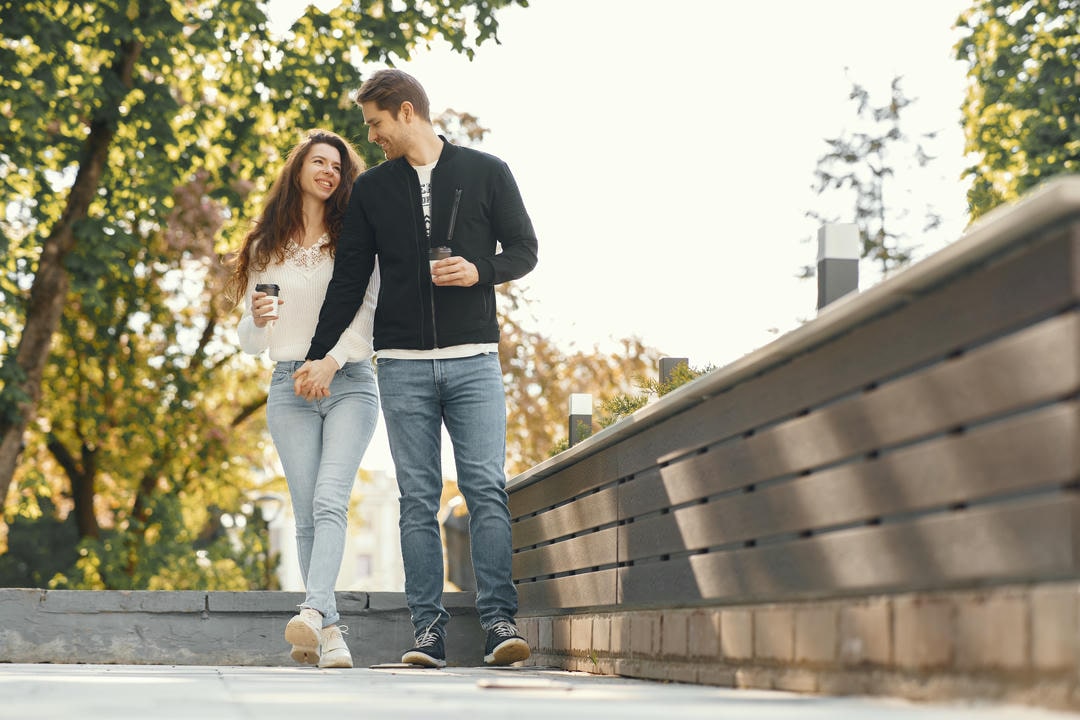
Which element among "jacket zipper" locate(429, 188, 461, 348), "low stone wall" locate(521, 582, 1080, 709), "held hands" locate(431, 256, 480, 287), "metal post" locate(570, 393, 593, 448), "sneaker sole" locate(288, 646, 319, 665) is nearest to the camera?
"low stone wall" locate(521, 582, 1080, 709)

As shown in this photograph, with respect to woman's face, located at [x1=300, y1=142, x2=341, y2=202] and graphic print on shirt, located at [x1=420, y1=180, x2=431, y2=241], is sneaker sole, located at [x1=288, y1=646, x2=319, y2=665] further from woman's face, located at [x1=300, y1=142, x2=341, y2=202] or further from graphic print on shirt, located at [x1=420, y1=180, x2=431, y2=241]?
woman's face, located at [x1=300, y1=142, x2=341, y2=202]

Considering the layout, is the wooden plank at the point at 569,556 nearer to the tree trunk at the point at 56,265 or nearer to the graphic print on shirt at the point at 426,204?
the graphic print on shirt at the point at 426,204

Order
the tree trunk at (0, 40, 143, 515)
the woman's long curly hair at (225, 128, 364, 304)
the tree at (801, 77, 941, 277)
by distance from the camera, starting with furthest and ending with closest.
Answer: the tree at (801, 77, 941, 277) < the tree trunk at (0, 40, 143, 515) < the woman's long curly hair at (225, 128, 364, 304)

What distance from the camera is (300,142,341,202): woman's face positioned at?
5.93m

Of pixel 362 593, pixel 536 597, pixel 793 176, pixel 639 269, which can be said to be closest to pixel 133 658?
pixel 362 593

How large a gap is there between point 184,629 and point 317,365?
2.26m

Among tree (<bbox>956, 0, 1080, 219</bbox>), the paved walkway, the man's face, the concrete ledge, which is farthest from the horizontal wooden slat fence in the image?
tree (<bbox>956, 0, 1080, 219</bbox>)

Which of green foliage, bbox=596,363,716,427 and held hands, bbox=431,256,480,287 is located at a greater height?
held hands, bbox=431,256,480,287

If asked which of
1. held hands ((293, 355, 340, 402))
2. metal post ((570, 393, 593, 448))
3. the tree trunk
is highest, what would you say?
the tree trunk

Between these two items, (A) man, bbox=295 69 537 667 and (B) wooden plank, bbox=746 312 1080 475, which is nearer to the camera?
(B) wooden plank, bbox=746 312 1080 475

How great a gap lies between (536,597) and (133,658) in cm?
204

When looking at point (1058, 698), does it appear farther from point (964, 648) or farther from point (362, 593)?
point (362, 593)

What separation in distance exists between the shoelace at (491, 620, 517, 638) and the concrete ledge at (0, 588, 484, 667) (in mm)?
1599

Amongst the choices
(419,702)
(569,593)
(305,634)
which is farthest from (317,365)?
(419,702)
